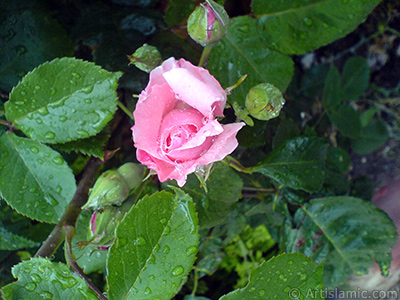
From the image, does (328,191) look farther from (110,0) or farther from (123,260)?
(110,0)

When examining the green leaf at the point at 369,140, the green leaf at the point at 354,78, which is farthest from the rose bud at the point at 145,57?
the green leaf at the point at 369,140

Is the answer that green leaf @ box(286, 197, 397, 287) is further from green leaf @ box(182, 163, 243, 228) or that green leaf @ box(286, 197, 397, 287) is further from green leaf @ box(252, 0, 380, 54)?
green leaf @ box(252, 0, 380, 54)

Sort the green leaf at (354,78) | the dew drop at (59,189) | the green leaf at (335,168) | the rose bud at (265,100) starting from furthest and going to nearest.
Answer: the green leaf at (354,78)
the green leaf at (335,168)
the dew drop at (59,189)
the rose bud at (265,100)

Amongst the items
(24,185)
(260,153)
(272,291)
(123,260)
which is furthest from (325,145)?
(24,185)

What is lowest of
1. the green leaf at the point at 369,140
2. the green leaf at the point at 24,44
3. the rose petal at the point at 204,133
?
the green leaf at the point at 369,140

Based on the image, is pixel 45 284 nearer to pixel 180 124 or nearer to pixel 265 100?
pixel 180 124

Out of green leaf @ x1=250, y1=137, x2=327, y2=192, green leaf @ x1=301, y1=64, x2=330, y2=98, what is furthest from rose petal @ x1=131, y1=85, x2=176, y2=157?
green leaf @ x1=301, y1=64, x2=330, y2=98

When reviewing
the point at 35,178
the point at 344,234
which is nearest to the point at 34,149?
the point at 35,178

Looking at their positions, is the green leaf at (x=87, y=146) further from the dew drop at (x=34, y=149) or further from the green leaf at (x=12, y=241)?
the green leaf at (x=12, y=241)
